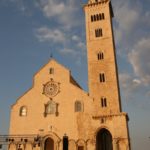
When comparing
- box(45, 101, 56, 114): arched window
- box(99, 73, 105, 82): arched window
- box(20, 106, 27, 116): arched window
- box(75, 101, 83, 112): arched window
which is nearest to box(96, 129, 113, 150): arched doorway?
box(75, 101, 83, 112): arched window

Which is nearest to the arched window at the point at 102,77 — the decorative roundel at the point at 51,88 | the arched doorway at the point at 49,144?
the decorative roundel at the point at 51,88

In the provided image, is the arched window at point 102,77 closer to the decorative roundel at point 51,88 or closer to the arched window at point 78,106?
the arched window at point 78,106

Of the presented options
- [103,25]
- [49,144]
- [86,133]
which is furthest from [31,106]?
[103,25]

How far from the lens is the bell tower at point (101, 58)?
37531mm

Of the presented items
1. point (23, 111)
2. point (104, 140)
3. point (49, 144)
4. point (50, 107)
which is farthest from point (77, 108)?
point (23, 111)

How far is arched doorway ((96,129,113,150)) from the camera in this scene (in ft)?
120

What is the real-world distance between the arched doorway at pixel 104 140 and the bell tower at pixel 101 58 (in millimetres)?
3172

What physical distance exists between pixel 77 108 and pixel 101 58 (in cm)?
921

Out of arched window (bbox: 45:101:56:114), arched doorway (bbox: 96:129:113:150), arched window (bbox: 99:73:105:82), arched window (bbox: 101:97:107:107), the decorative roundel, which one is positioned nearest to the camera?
arched doorway (bbox: 96:129:113:150)

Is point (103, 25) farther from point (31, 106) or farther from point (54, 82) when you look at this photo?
point (31, 106)

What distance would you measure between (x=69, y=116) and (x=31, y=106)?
6.95 m

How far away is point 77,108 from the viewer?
38.4 m

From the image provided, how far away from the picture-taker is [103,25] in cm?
4316

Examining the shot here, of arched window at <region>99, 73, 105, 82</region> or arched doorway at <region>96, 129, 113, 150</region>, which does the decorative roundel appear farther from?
arched doorway at <region>96, 129, 113, 150</region>
